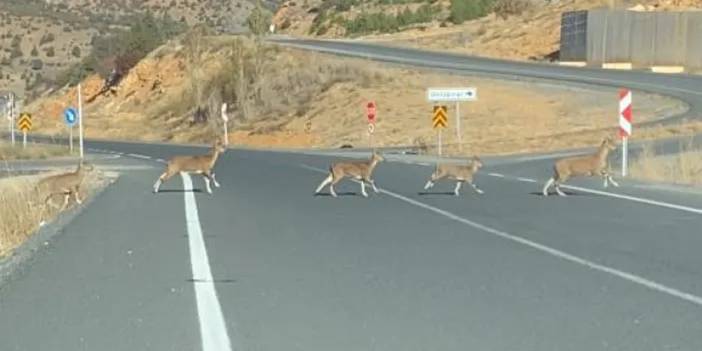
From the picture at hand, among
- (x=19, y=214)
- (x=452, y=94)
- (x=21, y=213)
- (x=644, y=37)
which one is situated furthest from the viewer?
(x=644, y=37)

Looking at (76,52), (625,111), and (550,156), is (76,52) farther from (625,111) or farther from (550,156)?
(625,111)

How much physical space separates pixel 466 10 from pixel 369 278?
11247 cm

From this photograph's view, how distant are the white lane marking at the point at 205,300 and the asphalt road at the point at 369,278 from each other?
24 mm

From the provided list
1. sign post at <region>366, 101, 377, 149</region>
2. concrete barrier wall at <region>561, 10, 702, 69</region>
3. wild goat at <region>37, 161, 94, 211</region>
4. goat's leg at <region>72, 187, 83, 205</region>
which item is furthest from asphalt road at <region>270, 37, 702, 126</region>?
wild goat at <region>37, 161, 94, 211</region>

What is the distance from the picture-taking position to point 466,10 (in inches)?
4875

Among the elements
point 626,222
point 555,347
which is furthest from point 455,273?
point 626,222

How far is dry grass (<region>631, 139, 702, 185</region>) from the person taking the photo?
96.5 ft

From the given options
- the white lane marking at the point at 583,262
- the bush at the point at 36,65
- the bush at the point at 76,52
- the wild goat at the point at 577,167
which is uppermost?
the white lane marking at the point at 583,262

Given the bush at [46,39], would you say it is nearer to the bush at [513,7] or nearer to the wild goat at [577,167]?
the bush at [513,7]

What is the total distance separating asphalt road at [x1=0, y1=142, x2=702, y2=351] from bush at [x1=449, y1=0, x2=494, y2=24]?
99517 millimetres

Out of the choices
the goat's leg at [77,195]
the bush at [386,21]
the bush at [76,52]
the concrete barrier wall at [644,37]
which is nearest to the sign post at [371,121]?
the concrete barrier wall at [644,37]

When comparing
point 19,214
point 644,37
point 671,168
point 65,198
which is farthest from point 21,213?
point 644,37

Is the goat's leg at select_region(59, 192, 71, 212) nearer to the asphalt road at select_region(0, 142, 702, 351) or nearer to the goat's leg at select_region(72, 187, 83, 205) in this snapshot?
the goat's leg at select_region(72, 187, 83, 205)

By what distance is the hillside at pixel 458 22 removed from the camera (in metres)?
93.2
